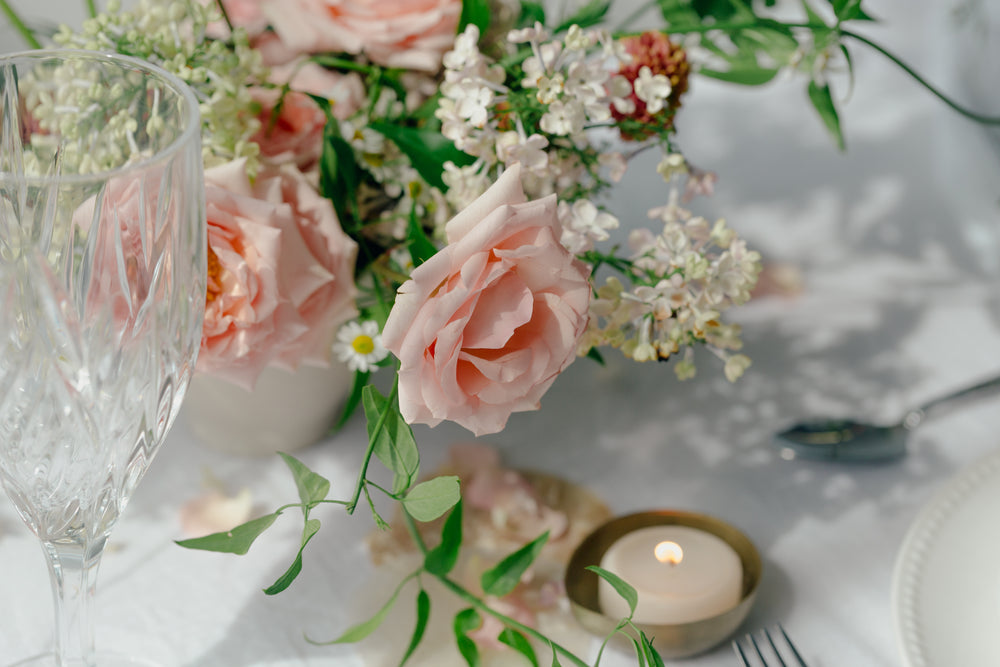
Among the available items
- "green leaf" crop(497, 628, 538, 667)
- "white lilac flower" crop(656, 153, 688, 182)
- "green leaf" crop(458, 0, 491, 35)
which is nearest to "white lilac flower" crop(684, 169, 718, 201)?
"white lilac flower" crop(656, 153, 688, 182)

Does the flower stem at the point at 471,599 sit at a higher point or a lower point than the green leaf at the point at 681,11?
lower

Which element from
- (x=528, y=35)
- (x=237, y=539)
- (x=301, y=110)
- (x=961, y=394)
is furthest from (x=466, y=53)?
(x=961, y=394)

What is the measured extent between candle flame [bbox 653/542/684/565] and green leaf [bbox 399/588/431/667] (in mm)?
110

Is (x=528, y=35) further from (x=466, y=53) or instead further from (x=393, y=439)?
(x=393, y=439)

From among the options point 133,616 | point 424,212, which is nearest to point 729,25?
point 424,212

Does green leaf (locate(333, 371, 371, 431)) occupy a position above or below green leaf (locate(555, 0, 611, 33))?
below

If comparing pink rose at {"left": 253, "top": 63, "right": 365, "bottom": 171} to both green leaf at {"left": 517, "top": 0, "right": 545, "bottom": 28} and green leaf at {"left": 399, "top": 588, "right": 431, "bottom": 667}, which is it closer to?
green leaf at {"left": 517, "top": 0, "right": 545, "bottom": 28}

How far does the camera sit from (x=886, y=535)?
1.77ft

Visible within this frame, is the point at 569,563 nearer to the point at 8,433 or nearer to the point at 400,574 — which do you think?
the point at 400,574

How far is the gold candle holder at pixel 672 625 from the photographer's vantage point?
1.50ft

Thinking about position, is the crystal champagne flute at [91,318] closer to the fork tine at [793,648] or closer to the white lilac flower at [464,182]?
the white lilac flower at [464,182]

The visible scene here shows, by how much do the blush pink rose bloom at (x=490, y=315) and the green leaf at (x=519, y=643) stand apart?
4.5 inches

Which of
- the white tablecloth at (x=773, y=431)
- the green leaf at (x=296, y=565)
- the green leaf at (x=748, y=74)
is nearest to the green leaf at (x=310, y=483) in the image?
the green leaf at (x=296, y=565)

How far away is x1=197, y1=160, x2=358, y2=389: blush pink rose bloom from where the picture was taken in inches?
17.6
